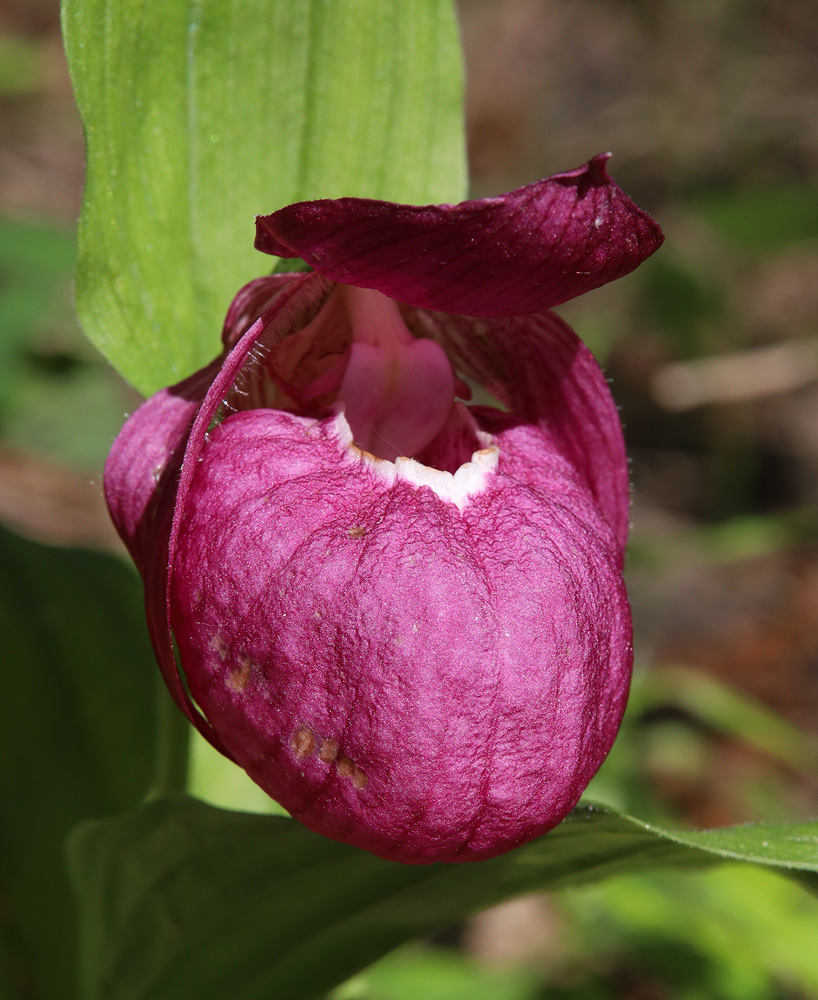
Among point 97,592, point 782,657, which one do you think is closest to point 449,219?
point 97,592

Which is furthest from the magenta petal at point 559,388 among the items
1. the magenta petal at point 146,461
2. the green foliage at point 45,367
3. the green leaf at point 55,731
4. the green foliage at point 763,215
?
the green foliage at point 763,215

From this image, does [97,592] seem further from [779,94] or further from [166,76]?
[779,94]

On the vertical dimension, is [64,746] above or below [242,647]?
below

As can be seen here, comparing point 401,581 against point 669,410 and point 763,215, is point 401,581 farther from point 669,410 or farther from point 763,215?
point 669,410

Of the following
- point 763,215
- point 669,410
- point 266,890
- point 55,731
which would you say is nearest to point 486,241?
point 266,890

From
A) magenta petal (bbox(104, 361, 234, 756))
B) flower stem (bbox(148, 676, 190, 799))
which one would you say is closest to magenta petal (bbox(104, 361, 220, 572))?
magenta petal (bbox(104, 361, 234, 756))

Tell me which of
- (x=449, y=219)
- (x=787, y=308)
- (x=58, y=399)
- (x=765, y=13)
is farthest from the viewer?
(x=765, y=13)

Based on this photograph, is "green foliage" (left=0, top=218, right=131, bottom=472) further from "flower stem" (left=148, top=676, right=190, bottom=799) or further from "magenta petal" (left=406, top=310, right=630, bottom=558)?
"magenta petal" (left=406, top=310, right=630, bottom=558)
